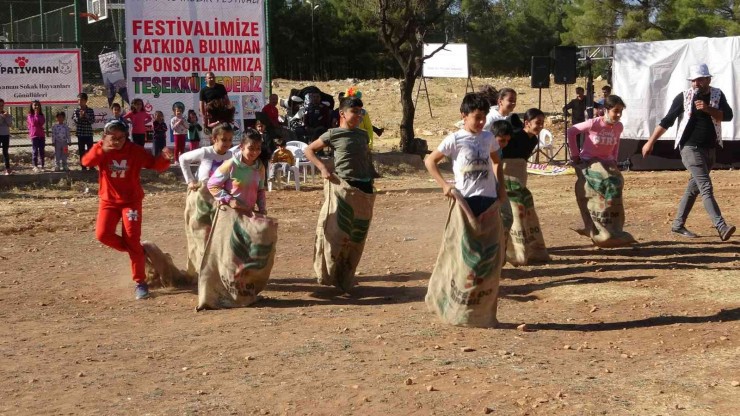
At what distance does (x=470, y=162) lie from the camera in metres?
8.04

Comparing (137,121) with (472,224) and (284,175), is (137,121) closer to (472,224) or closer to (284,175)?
(284,175)

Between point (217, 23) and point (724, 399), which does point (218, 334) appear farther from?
point (217, 23)

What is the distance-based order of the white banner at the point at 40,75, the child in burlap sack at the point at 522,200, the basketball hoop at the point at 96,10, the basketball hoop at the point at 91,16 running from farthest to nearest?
the basketball hoop at the point at 96,10 < the basketball hoop at the point at 91,16 < the white banner at the point at 40,75 < the child in burlap sack at the point at 522,200

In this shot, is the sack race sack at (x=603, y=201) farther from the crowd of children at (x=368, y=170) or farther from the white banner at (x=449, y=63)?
the white banner at (x=449, y=63)

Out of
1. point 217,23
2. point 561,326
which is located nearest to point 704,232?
point 561,326

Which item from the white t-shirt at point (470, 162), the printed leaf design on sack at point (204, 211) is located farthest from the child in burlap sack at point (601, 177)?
the printed leaf design on sack at point (204, 211)

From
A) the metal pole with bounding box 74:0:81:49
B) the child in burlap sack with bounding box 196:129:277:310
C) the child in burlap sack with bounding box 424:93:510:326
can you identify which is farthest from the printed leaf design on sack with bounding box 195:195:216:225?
the metal pole with bounding box 74:0:81:49

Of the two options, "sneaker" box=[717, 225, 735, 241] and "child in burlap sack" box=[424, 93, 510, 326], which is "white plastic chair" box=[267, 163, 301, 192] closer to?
"sneaker" box=[717, 225, 735, 241]

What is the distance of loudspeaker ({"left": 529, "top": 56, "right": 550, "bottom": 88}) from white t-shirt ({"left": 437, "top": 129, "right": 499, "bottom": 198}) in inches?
667

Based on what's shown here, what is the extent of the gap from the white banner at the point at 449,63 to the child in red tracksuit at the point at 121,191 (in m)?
24.8

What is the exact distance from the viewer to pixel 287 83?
41.0 meters

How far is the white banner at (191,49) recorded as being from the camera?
20.7 m

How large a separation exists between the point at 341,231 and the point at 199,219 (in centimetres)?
136

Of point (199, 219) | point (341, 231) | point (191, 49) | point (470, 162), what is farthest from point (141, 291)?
point (191, 49)
